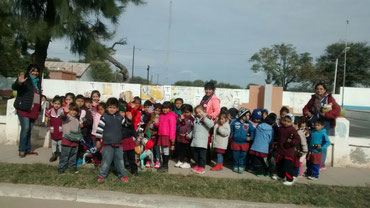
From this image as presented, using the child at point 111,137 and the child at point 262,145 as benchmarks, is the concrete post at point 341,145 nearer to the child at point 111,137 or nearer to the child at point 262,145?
the child at point 262,145

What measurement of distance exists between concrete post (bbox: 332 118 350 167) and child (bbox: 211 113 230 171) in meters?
2.61

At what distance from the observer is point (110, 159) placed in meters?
4.25

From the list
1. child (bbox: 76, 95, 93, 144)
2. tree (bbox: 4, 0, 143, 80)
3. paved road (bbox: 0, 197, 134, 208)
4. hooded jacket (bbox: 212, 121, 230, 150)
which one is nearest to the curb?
paved road (bbox: 0, 197, 134, 208)

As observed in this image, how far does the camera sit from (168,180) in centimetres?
432

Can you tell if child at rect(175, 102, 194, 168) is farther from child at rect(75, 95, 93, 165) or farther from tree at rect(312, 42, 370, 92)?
tree at rect(312, 42, 370, 92)

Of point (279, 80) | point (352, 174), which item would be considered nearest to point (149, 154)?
point (352, 174)

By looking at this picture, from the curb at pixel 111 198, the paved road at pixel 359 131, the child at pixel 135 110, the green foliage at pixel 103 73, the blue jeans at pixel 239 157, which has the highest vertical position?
the green foliage at pixel 103 73

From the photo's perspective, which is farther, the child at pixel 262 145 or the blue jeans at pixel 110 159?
the child at pixel 262 145

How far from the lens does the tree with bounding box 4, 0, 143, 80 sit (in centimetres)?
688

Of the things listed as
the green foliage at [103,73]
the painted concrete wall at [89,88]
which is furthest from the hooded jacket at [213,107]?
the green foliage at [103,73]

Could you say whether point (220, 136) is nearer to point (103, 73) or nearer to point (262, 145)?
point (262, 145)

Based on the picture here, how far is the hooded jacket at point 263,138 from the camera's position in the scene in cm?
497

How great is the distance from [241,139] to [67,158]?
10.5 ft

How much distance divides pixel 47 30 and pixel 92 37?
1.50m
